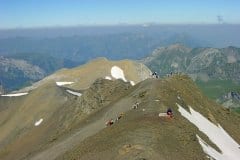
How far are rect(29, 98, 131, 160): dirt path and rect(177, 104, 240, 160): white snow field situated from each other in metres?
11.0

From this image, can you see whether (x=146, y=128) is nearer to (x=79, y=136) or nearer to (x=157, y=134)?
(x=157, y=134)

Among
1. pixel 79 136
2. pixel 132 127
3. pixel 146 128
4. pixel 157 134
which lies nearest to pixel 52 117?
pixel 79 136

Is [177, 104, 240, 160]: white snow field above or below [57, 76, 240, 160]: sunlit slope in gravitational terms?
below

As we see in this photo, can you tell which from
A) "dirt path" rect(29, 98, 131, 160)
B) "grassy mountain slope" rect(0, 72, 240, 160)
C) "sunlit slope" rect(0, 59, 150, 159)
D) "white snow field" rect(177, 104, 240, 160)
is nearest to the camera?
"grassy mountain slope" rect(0, 72, 240, 160)

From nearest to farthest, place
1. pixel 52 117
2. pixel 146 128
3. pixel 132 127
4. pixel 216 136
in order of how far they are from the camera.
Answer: pixel 146 128, pixel 132 127, pixel 216 136, pixel 52 117

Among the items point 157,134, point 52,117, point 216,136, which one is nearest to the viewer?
point 157,134

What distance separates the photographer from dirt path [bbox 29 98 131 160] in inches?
2574

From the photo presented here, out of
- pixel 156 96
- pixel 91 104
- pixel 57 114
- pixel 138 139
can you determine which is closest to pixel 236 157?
pixel 156 96

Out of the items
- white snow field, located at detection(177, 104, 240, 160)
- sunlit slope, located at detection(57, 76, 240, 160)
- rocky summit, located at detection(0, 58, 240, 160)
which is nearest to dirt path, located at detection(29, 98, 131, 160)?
rocky summit, located at detection(0, 58, 240, 160)

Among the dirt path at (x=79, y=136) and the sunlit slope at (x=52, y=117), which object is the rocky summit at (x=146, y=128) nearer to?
the dirt path at (x=79, y=136)

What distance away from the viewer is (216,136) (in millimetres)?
69250

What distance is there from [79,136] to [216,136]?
20.4 m

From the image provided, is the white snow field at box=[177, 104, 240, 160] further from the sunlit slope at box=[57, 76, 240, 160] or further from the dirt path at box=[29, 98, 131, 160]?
the dirt path at box=[29, 98, 131, 160]

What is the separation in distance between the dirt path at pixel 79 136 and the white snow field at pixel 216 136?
432 inches
